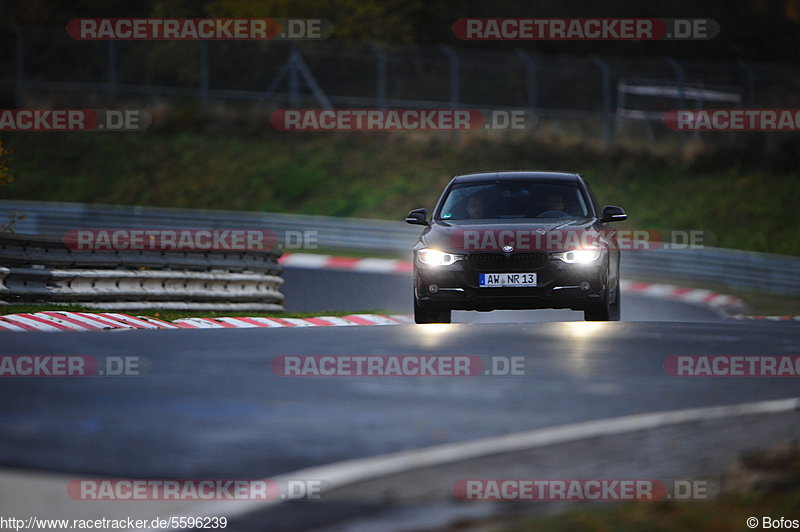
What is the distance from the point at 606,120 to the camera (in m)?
41.8

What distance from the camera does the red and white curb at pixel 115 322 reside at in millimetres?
13797

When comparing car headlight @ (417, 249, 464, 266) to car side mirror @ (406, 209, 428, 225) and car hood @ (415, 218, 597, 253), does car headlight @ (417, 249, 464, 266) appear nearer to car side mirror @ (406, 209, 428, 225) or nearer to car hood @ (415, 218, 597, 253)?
car hood @ (415, 218, 597, 253)

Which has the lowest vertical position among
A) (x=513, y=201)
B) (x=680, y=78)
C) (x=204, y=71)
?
(x=513, y=201)

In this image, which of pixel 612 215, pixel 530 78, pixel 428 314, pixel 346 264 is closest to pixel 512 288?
pixel 428 314

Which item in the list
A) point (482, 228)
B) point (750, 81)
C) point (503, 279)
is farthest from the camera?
point (750, 81)

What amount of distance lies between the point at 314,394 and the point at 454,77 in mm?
32628

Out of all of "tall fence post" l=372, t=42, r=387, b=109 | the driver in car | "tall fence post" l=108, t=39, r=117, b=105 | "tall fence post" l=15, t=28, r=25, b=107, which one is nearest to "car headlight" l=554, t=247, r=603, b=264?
the driver in car

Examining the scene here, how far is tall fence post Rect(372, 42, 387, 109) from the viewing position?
41206 millimetres

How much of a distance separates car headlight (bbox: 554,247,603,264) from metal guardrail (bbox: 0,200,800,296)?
51.9ft

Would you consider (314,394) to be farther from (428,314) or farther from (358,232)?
(358,232)

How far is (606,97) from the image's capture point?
39.9 m

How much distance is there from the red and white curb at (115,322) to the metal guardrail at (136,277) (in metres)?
1.24

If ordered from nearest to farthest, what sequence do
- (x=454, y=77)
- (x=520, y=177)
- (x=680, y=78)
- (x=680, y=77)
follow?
(x=520, y=177), (x=680, y=77), (x=680, y=78), (x=454, y=77)

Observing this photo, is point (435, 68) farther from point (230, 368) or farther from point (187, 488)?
point (187, 488)
